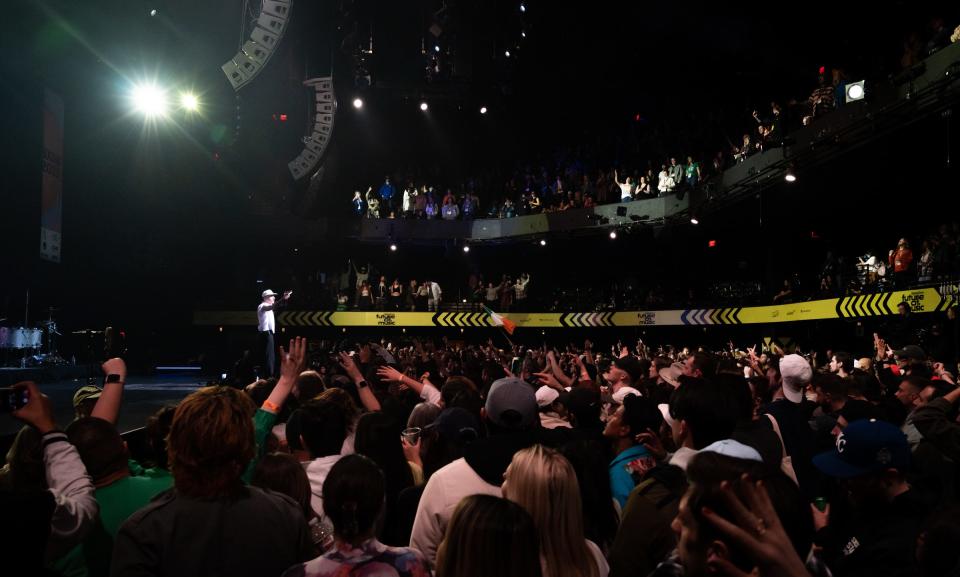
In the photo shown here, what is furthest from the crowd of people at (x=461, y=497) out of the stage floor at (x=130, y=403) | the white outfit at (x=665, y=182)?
the white outfit at (x=665, y=182)

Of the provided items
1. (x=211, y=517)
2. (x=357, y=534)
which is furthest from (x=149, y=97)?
(x=357, y=534)

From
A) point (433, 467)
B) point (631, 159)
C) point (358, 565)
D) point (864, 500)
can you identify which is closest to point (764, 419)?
point (864, 500)

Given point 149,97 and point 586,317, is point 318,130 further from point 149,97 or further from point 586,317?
point 586,317

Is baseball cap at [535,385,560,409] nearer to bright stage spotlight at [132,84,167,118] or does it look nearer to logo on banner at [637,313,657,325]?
bright stage spotlight at [132,84,167,118]

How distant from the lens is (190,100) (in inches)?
679

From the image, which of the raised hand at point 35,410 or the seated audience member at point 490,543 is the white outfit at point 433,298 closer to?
the raised hand at point 35,410

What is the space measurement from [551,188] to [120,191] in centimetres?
1734

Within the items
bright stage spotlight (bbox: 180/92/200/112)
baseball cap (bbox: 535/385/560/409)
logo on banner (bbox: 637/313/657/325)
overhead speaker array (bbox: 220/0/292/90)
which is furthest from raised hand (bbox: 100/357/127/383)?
logo on banner (bbox: 637/313/657/325)

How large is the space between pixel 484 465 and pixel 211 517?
124 cm

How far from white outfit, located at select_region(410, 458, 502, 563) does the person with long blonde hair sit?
0.53 m

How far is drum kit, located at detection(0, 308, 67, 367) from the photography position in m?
17.4

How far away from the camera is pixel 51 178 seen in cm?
1596

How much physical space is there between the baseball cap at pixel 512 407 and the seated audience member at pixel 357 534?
1.14 meters

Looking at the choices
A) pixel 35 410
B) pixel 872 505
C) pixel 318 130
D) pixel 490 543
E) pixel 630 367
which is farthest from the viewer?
pixel 318 130
